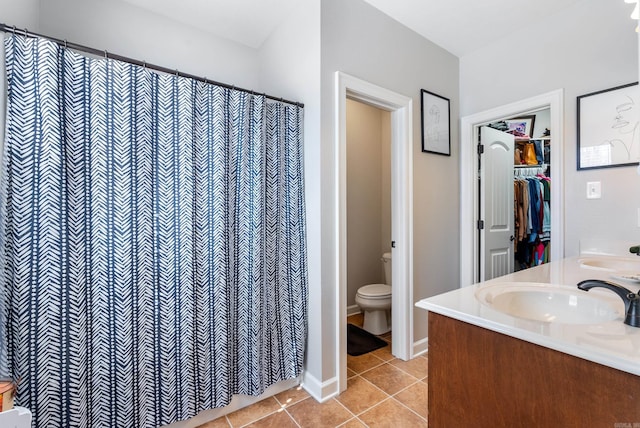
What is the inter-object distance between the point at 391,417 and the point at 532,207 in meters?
2.73

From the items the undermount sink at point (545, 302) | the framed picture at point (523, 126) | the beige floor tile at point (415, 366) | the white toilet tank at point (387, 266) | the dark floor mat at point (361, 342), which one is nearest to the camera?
the undermount sink at point (545, 302)

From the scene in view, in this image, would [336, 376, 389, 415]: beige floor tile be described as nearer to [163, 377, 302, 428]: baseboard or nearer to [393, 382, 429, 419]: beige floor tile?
[393, 382, 429, 419]: beige floor tile

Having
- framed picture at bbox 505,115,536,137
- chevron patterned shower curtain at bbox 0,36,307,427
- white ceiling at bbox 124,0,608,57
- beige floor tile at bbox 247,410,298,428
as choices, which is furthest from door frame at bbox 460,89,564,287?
beige floor tile at bbox 247,410,298,428

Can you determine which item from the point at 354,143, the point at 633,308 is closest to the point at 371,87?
the point at 354,143

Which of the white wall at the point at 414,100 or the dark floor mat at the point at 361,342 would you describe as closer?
the white wall at the point at 414,100

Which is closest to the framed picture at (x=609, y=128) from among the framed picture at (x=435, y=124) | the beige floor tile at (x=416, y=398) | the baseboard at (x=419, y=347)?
the framed picture at (x=435, y=124)

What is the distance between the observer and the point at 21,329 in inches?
45.2

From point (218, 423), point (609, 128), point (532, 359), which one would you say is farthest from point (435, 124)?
→ point (218, 423)

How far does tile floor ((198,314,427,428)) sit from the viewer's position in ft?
5.30

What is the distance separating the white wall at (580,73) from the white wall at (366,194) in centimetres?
136

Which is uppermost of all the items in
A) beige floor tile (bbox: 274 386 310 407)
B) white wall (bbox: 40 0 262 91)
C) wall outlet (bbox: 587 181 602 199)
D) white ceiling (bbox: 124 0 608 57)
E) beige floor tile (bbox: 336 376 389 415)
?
white ceiling (bbox: 124 0 608 57)

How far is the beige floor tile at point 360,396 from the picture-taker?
1.75 metres

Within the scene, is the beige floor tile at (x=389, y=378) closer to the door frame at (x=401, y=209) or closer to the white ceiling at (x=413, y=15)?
the door frame at (x=401, y=209)

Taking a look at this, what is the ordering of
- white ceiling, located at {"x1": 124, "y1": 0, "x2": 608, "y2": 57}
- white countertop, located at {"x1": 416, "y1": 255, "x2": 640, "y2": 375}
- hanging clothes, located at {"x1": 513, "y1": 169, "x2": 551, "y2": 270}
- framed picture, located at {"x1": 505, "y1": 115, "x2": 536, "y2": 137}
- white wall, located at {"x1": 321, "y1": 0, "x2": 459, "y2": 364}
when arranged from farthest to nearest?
1. framed picture, located at {"x1": 505, "y1": 115, "x2": 536, "y2": 137}
2. hanging clothes, located at {"x1": 513, "y1": 169, "x2": 551, "y2": 270}
3. white ceiling, located at {"x1": 124, "y1": 0, "x2": 608, "y2": 57}
4. white wall, located at {"x1": 321, "y1": 0, "x2": 459, "y2": 364}
5. white countertop, located at {"x1": 416, "y1": 255, "x2": 640, "y2": 375}
